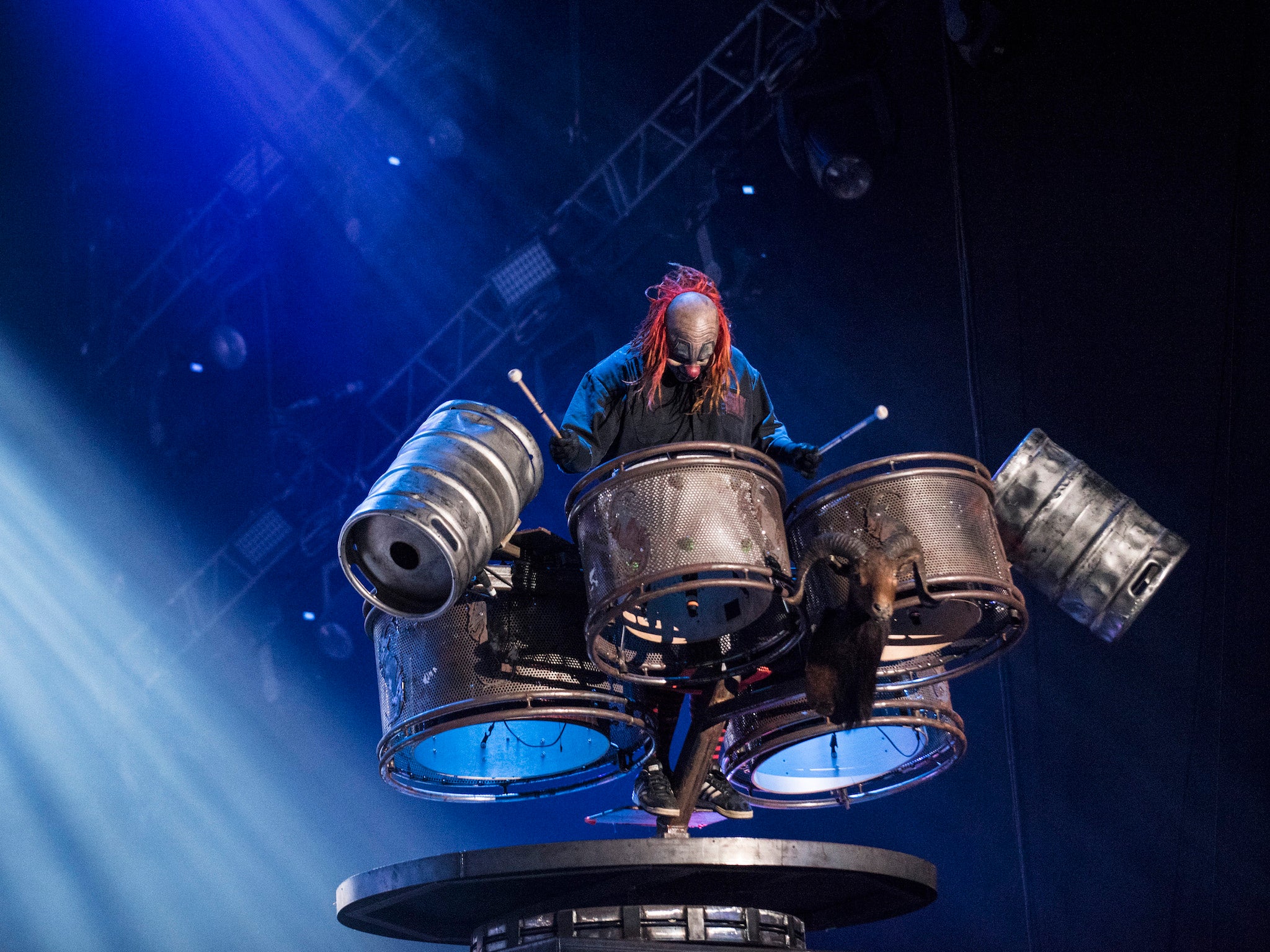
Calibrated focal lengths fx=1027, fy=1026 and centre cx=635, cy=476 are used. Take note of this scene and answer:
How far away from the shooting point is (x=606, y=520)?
3195mm

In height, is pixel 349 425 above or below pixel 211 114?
below

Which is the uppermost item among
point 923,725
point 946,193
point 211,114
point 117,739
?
point 211,114

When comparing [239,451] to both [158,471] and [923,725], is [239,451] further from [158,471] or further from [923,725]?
[923,725]

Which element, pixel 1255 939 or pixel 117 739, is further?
→ pixel 117 739

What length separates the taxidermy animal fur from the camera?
297cm

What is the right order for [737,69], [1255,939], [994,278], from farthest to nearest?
[737,69] → [994,278] → [1255,939]

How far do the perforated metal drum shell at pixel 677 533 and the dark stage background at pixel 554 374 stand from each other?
146 inches

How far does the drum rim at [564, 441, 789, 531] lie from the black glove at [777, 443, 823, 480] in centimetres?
46

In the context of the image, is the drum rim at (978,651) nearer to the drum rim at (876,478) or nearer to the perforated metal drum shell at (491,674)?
the drum rim at (876,478)

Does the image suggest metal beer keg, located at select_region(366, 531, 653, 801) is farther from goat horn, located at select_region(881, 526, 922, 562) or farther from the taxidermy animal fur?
goat horn, located at select_region(881, 526, 922, 562)

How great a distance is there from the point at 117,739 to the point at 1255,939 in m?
9.01

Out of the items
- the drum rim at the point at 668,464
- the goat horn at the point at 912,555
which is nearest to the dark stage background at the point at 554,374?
the goat horn at the point at 912,555

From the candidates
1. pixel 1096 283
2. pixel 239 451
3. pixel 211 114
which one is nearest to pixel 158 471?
pixel 239 451

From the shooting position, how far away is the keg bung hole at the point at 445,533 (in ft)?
9.73
